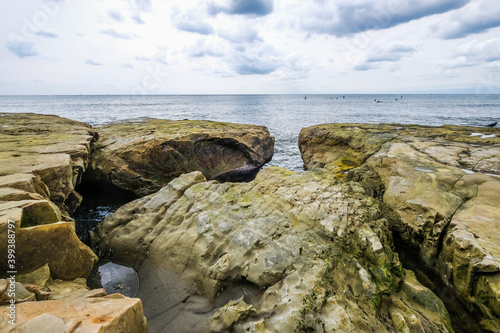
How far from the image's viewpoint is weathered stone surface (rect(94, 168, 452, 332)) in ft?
15.2

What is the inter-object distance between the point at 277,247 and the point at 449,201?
4493 millimetres

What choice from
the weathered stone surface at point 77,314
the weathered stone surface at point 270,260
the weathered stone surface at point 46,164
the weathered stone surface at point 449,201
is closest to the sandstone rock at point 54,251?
the weathered stone surface at point 77,314

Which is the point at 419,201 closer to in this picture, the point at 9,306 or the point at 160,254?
the point at 160,254

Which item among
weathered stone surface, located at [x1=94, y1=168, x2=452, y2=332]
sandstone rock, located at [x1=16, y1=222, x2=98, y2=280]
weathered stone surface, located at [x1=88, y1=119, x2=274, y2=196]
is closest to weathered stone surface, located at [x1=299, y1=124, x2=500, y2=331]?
weathered stone surface, located at [x1=94, y1=168, x2=452, y2=332]

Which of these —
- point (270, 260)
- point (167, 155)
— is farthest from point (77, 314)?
point (167, 155)

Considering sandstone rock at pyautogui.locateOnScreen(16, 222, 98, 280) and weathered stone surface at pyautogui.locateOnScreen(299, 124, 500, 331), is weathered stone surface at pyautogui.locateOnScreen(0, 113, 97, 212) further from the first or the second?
weathered stone surface at pyautogui.locateOnScreen(299, 124, 500, 331)

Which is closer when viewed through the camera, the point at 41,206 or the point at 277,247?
the point at 41,206

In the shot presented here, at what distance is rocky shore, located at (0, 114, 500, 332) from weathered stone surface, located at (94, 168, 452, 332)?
3cm

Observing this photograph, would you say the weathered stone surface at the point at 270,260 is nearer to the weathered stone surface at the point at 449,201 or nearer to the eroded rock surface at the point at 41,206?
the weathered stone surface at the point at 449,201

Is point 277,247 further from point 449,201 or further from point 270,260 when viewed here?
point 449,201

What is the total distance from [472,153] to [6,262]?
13208 millimetres

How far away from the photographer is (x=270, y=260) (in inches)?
220

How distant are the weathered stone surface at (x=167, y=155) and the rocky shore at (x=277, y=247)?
187cm

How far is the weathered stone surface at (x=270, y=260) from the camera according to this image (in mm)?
4645
